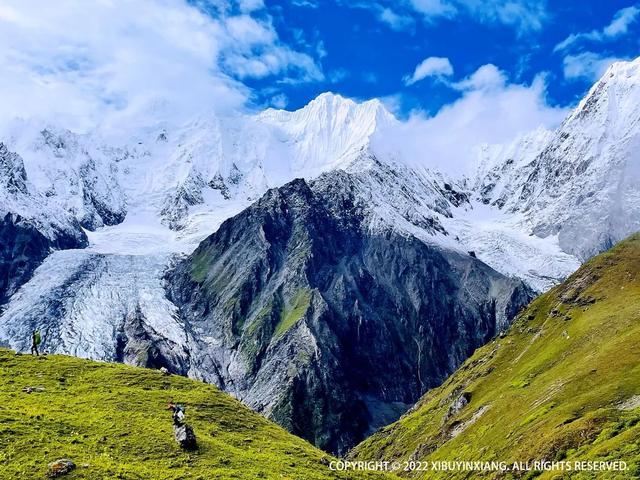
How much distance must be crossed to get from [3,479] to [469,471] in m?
89.4

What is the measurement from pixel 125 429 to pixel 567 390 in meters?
83.0

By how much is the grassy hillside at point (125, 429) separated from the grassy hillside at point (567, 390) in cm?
3031

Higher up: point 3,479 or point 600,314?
point 600,314

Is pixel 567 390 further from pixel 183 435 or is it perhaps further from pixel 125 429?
pixel 125 429

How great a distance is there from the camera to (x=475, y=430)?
482 ft

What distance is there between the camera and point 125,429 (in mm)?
64062

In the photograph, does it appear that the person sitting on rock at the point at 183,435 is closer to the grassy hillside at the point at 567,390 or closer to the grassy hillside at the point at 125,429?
the grassy hillside at the point at 125,429

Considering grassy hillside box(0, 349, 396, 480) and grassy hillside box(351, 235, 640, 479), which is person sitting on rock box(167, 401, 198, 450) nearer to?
grassy hillside box(0, 349, 396, 480)

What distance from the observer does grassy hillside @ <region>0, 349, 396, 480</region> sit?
2149 inches

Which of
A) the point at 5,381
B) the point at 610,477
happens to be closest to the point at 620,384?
the point at 610,477

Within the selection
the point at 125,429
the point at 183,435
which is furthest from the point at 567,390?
the point at 125,429

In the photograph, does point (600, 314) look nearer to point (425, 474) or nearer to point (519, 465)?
point (425, 474)

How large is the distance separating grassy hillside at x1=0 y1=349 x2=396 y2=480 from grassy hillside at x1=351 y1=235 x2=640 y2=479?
3031 centimetres

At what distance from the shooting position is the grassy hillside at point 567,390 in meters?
84.8
